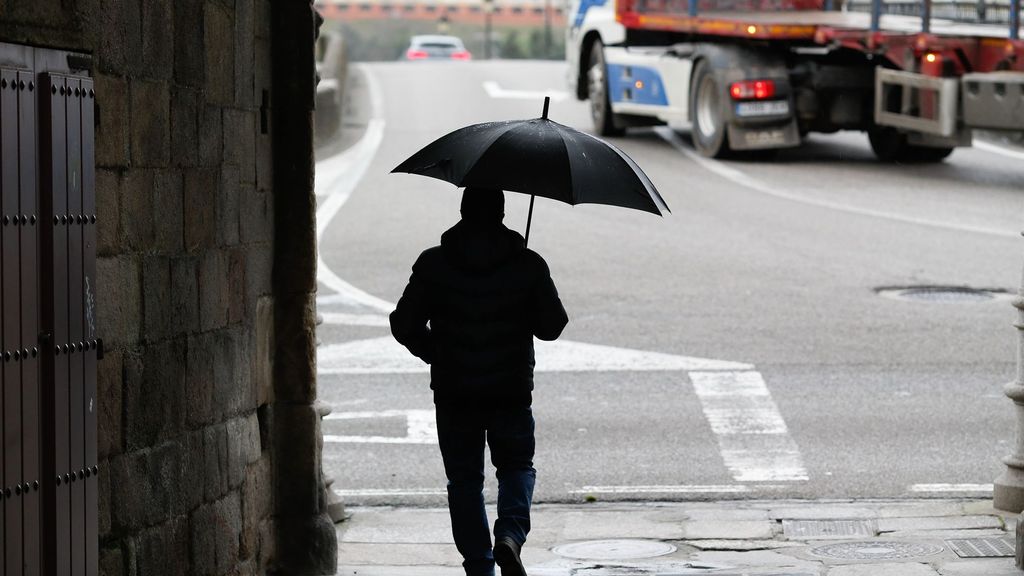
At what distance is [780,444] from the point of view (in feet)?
31.0

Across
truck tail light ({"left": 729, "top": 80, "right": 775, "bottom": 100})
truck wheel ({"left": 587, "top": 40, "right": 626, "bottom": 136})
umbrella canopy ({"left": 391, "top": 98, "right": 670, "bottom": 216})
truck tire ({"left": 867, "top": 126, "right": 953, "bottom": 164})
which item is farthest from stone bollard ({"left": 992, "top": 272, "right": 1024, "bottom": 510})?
truck wheel ({"left": 587, "top": 40, "right": 626, "bottom": 136})

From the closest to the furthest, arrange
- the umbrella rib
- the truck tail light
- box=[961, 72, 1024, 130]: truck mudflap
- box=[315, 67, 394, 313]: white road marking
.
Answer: the umbrella rib → box=[315, 67, 394, 313]: white road marking → box=[961, 72, 1024, 130]: truck mudflap → the truck tail light

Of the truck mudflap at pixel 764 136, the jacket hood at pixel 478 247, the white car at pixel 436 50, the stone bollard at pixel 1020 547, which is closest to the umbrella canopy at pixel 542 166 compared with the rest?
the jacket hood at pixel 478 247

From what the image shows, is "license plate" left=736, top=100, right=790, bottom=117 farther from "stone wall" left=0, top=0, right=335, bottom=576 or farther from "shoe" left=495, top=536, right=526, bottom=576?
"shoe" left=495, top=536, right=526, bottom=576

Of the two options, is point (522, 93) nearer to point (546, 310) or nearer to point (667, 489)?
point (667, 489)

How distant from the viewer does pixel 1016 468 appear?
8047mm

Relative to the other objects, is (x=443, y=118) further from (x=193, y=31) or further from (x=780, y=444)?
(x=193, y=31)

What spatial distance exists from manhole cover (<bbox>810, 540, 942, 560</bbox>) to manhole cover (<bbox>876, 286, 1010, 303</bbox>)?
20.6 ft

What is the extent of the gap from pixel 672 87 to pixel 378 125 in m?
6.34

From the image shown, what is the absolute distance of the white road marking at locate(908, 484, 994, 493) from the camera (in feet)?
28.0

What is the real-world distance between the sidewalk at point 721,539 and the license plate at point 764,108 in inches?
522

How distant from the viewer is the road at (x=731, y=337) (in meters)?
9.11

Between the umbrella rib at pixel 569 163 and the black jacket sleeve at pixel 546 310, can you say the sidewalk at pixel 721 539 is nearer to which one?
the black jacket sleeve at pixel 546 310

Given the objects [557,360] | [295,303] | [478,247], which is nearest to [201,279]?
[478,247]
